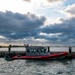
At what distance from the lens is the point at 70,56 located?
82.6 metres

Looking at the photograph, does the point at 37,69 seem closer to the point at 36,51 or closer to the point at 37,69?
the point at 37,69

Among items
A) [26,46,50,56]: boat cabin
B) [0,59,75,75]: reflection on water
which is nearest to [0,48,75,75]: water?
[0,59,75,75]: reflection on water

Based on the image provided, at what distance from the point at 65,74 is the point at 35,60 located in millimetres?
32285

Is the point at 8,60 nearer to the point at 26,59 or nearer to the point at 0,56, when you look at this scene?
the point at 26,59

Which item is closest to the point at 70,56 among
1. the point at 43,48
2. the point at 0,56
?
the point at 43,48

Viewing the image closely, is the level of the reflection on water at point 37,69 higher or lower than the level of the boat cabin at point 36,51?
lower

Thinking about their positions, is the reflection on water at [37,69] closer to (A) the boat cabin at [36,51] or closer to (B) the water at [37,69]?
(B) the water at [37,69]

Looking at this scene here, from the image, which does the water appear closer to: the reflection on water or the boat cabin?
the reflection on water

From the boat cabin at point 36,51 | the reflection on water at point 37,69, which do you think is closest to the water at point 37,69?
the reflection on water at point 37,69

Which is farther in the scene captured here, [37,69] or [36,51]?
[36,51]

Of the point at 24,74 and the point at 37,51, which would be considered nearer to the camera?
the point at 24,74

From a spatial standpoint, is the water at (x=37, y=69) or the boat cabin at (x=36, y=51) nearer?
the water at (x=37, y=69)

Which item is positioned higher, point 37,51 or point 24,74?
point 37,51

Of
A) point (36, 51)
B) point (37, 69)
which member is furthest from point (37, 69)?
point (36, 51)
